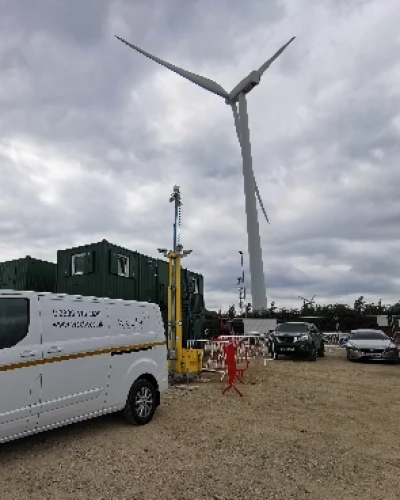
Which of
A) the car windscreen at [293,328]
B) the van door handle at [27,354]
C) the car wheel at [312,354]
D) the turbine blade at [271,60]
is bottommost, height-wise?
the car wheel at [312,354]

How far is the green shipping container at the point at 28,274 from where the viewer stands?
18750 millimetres

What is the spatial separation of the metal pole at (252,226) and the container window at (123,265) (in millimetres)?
20727

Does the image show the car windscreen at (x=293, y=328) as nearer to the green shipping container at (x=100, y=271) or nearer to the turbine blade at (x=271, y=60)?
the green shipping container at (x=100, y=271)

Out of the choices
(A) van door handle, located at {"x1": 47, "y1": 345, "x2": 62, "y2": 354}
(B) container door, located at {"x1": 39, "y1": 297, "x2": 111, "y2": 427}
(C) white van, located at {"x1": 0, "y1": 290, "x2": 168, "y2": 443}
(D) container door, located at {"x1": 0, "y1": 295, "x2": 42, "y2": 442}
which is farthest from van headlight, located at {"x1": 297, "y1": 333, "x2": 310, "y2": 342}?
(D) container door, located at {"x1": 0, "y1": 295, "x2": 42, "y2": 442}

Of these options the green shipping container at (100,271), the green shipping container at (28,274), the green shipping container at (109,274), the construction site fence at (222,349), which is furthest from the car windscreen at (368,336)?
the green shipping container at (28,274)

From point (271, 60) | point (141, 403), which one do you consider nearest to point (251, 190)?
point (271, 60)

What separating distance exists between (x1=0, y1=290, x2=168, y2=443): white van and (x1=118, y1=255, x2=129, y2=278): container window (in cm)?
942

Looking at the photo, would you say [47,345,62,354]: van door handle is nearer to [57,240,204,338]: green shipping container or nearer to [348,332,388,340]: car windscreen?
[57,240,204,338]: green shipping container

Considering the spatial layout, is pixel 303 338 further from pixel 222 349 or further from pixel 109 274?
pixel 109 274

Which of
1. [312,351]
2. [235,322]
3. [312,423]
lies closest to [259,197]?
[235,322]

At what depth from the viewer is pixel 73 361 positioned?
597 centimetres

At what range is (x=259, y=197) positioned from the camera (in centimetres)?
3962

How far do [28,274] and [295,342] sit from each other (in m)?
10.9

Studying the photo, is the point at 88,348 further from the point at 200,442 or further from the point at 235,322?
the point at 235,322
